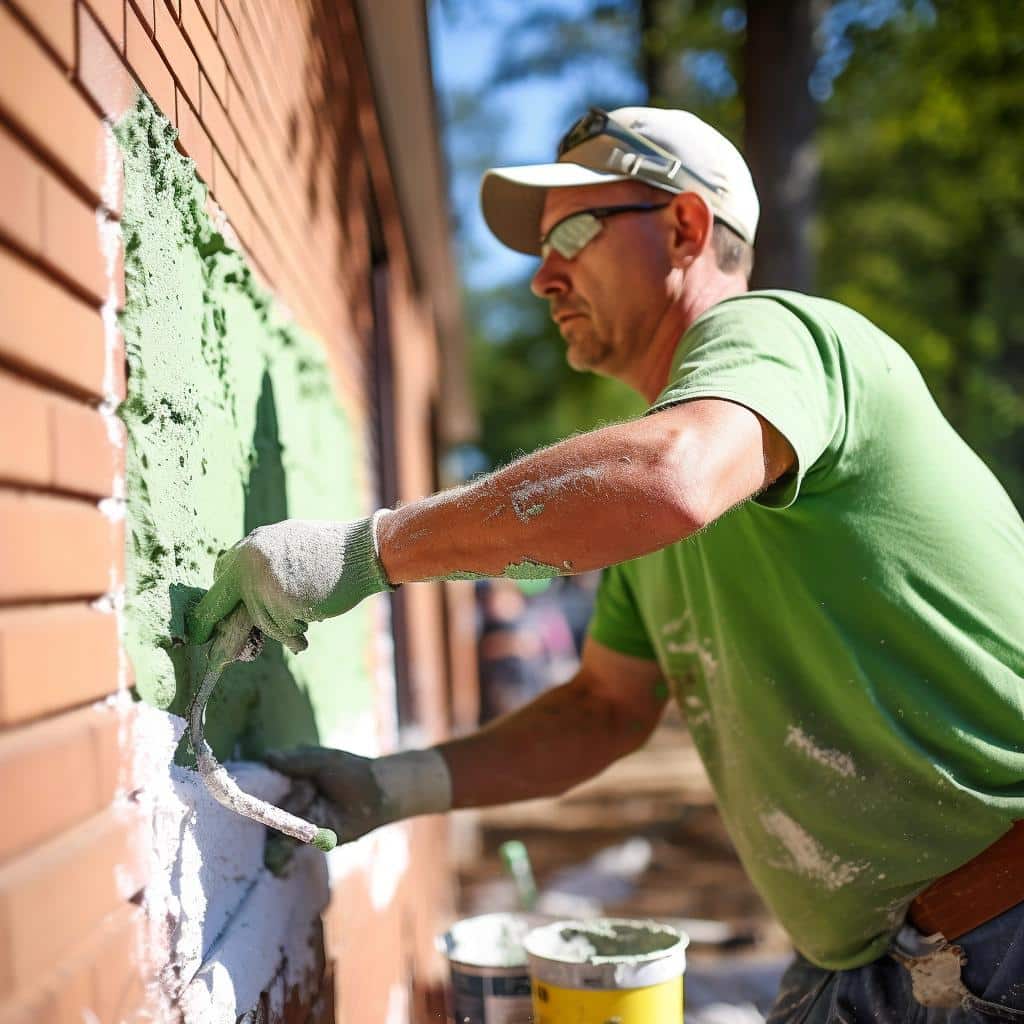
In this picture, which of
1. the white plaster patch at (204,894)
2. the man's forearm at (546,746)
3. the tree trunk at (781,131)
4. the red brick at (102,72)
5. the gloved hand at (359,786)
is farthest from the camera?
the tree trunk at (781,131)

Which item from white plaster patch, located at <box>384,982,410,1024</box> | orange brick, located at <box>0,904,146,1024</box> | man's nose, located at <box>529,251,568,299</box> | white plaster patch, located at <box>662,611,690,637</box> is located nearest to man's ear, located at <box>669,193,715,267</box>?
man's nose, located at <box>529,251,568,299</box>

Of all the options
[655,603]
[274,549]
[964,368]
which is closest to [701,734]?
[655,603]

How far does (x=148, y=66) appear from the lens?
4.93 ft

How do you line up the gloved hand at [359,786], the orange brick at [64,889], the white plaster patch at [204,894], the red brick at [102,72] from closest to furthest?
the orange brick at [64,889] < the red brick at [102,72] < the white plaster patch at [204,894] < the gloved hand at [359,786]

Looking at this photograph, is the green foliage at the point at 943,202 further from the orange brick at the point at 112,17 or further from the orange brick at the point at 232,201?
the orange brick at the point at 112,17

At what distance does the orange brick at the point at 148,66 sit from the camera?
143 centimetres

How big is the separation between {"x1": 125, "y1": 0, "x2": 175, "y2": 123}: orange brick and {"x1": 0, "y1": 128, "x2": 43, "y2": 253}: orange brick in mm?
422

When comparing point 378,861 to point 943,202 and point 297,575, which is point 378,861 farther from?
point 943,202

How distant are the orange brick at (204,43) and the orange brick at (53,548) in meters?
0.93

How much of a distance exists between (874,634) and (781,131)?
491 cm

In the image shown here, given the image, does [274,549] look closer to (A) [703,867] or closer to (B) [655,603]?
(B) [655,603]

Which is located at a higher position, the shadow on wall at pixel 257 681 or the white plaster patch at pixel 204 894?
the shadow on wall at pixel 257 681

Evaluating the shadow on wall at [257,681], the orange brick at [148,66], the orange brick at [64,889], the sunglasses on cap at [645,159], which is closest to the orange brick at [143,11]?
the orange brick at [148,66]

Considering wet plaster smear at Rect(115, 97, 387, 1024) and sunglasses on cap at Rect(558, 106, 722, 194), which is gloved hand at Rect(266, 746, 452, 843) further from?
sunglasses on cap at Rect(558, 106, 722, 194)
